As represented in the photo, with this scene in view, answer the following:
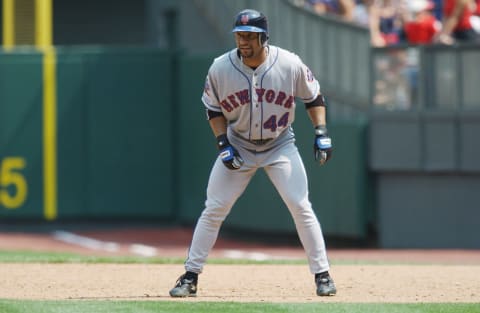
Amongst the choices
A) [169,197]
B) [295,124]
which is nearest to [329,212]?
[295,124]

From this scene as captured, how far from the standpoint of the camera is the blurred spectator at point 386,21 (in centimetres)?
1409

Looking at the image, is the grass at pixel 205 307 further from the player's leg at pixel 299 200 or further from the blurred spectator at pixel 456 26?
the blurred spectator at pixel 456 26

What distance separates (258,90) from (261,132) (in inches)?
10.9

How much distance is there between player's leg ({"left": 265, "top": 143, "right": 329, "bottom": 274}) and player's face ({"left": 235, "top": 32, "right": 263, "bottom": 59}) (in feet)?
2.27

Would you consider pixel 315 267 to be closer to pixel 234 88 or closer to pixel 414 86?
pixel 234 88

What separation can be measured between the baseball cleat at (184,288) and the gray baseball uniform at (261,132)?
86 mm

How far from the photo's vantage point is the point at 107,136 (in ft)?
54.8

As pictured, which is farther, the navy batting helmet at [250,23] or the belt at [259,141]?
the belt at [259,141]

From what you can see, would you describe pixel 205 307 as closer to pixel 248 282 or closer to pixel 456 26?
pixel 248 282

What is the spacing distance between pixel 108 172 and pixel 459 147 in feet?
18.6

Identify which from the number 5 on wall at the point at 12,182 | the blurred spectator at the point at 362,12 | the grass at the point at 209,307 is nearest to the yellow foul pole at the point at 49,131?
the number 5 on wall at the point at 12,182

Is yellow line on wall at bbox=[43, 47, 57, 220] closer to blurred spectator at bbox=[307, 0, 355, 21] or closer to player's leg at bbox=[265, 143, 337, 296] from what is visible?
blurred spectator at bbox=[307, 0, 355, 21]

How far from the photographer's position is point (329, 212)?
14211mm

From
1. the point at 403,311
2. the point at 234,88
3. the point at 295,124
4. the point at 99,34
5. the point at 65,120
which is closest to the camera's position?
the point at 403,311
